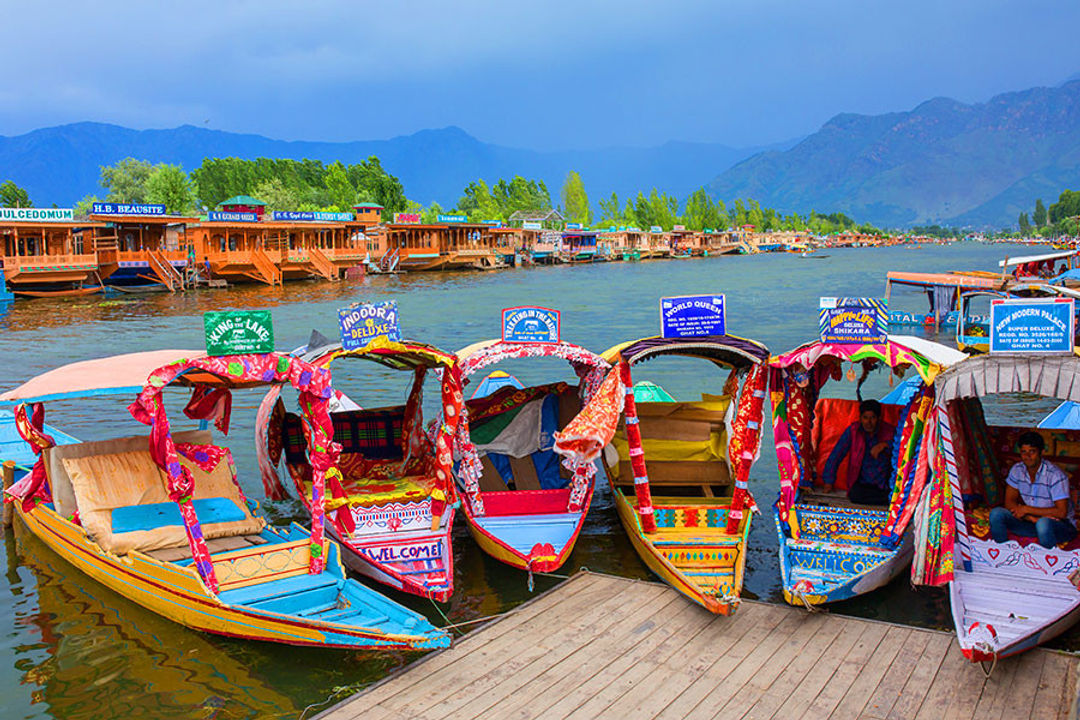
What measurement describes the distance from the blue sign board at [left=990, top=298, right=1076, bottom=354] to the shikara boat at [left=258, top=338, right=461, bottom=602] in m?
6.46

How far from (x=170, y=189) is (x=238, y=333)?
8413 cm

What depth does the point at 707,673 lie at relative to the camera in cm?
794

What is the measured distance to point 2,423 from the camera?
1644cm

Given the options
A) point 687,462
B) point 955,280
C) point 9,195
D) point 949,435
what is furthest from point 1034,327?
point 9,195

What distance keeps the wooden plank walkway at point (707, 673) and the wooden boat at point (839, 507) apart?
0.86 m

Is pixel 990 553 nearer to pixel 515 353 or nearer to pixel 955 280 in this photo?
pixel 515 353

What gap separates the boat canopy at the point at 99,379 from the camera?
405 inches

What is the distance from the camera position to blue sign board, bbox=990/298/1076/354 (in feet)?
29.5

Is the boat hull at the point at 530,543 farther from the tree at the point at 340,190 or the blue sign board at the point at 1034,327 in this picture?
the tree at the point at 340,190

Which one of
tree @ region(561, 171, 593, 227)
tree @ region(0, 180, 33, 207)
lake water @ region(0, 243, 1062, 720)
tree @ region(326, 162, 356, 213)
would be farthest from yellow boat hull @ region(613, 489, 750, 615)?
tree @ region(561, 171, 593, 227)

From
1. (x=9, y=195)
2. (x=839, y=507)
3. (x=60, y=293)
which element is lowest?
(x=839, y=507)

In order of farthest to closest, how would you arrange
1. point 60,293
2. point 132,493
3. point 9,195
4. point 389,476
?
point 9,195
point 60,293
point 389,476
point 132,493

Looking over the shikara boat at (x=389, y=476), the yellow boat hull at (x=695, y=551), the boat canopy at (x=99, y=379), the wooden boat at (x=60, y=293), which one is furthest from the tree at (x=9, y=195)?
the yellow boat hull at (x=695, y=551)

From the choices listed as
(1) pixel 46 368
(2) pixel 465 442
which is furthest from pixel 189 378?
(1) pixel 46 368
